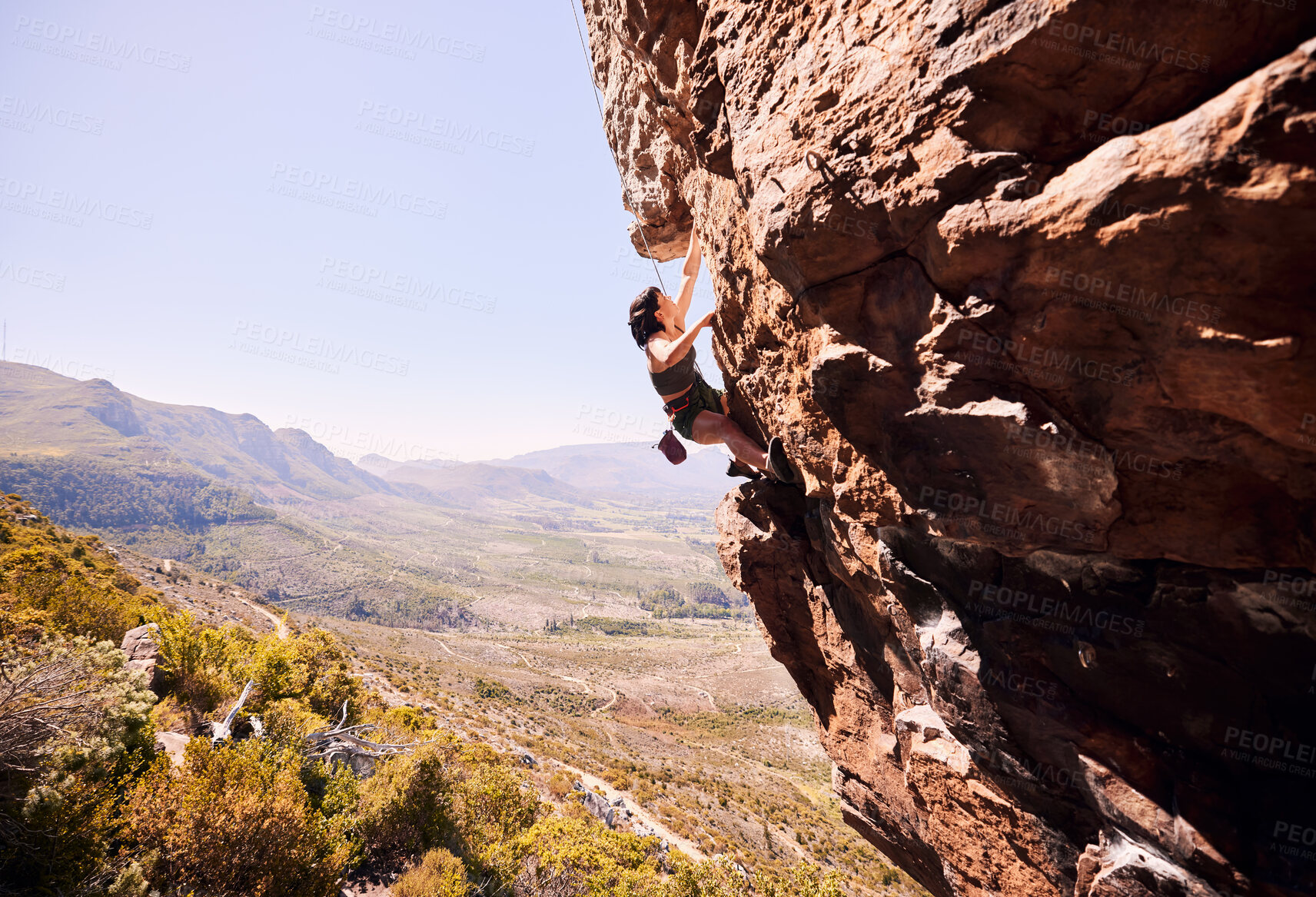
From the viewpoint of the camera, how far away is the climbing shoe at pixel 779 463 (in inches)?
269

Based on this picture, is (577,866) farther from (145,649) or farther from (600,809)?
(145,649)

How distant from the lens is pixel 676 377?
280 inches

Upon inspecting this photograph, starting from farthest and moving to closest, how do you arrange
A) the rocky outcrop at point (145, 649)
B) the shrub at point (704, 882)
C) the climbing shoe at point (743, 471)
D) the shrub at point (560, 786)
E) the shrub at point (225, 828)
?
1. the shrub at point (560, 786)
2. the shrub at point (704, 882)
3. the rocky outcrop at point (145, 649)
4. the shrub at point (225, 828)
5. the climbing shoe at point (743, 471)

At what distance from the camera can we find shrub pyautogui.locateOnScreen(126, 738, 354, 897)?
9016mm

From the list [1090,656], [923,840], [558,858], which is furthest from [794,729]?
[1090,656]

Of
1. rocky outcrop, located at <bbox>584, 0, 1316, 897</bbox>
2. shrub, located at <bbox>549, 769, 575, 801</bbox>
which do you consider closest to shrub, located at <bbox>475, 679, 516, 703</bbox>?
shrub, located at <bbox>549, 769, 575, 801</bbox>

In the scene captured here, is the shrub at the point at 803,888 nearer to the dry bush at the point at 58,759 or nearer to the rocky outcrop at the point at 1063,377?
the rocky outcrop at the point at 1063,377

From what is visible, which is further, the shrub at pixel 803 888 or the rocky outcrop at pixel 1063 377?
the shrub at pixel 803 888

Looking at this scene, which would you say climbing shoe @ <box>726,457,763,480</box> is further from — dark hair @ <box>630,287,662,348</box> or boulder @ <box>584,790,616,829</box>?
boulder @ <box>584,790,616,829</box>

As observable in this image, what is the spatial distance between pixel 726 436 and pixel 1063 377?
14.7ft

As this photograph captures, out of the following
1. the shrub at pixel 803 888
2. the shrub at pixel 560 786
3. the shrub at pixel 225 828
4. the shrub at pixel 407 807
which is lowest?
the shrub at pixel 560 786

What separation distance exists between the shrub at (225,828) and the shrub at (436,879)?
2.22 metres

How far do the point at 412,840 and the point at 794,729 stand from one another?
64669 mm

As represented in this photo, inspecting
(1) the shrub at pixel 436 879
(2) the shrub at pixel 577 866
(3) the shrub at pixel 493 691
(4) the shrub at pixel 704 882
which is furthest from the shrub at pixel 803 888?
(3) the shrub at pixel 493 691
